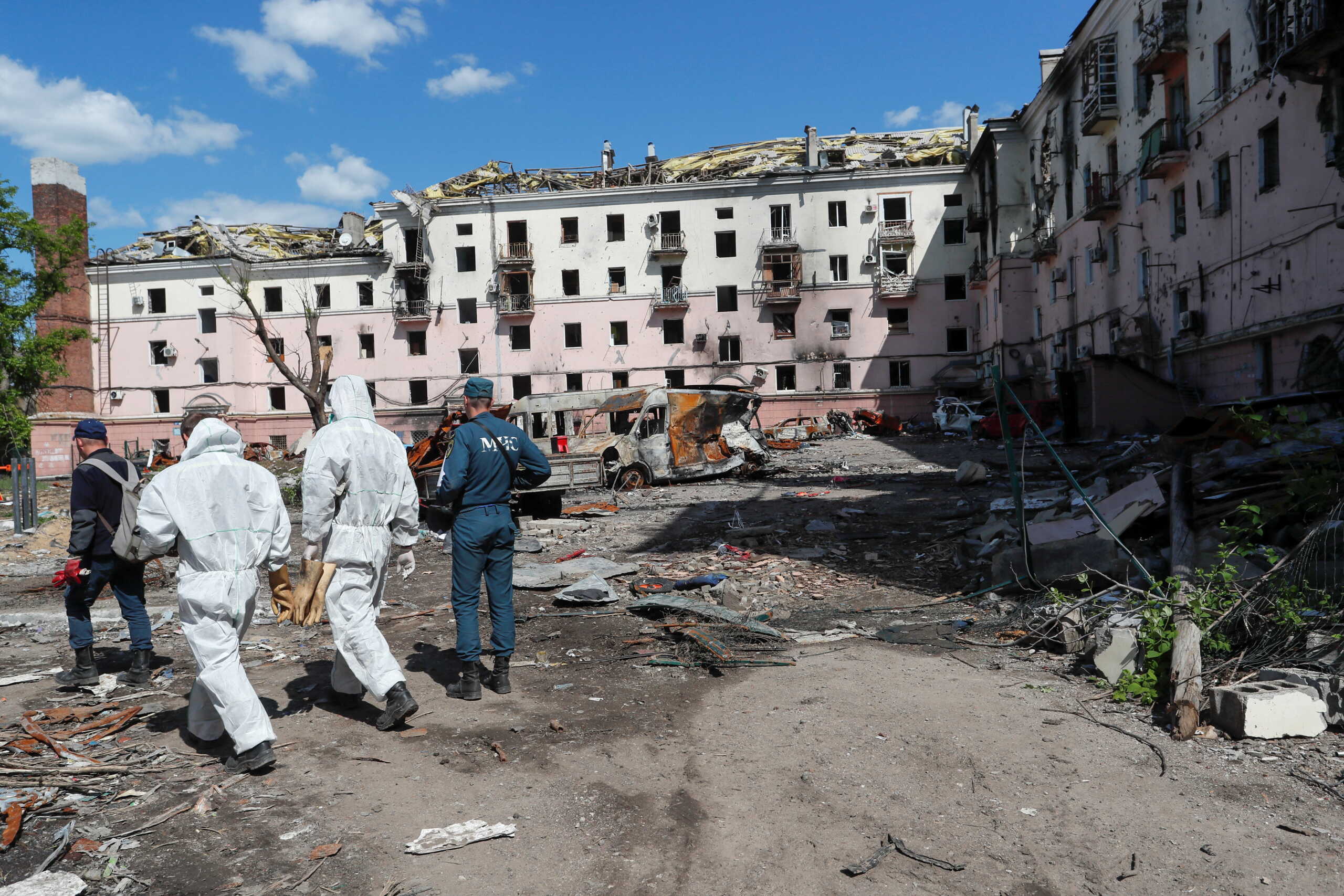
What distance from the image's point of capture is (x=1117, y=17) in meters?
24.0

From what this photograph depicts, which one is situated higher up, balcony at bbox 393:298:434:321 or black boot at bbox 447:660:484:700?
balcony at bbox 393:298:434:321

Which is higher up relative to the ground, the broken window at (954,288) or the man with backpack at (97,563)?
the broken window at (954,288)

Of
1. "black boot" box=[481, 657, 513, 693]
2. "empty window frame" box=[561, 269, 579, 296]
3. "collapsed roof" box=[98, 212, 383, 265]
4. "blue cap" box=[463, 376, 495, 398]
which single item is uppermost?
"collapsed roof" box=[98, 212, 383, 265]

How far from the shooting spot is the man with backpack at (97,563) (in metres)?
5.61

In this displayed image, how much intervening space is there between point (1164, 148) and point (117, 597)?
22677mm

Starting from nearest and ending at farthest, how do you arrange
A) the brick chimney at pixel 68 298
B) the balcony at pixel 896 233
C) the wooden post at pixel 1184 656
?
the wooden post at pixel 1184 656 < the brick chimney at pixel 68 298 < the balcony at pixel 896 233

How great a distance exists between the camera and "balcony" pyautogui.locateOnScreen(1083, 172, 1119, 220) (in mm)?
24438

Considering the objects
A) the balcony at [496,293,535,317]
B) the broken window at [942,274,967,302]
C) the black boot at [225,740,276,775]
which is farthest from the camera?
the balcony at [496,293,535,317]

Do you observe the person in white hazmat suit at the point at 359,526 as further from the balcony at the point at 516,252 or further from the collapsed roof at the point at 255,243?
the collapsed roof at the point at 255,243

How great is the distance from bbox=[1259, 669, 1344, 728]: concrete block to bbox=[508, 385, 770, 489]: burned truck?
46.1ft

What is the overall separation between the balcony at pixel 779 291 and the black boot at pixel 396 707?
36175mm

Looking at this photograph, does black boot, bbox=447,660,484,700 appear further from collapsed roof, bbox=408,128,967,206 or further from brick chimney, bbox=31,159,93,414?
brick chimney, bbox=31,159,93,414

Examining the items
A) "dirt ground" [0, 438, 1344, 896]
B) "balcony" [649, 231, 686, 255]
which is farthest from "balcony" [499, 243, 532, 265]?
"dirt ground" [0, 438, 1344, 896]

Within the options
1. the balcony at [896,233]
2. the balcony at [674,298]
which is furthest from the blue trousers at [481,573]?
the balcony at [896,233]
